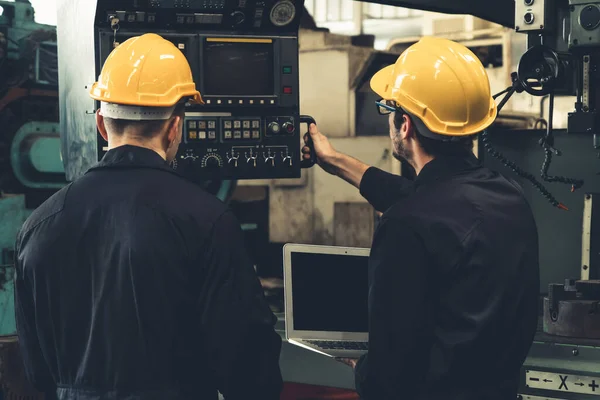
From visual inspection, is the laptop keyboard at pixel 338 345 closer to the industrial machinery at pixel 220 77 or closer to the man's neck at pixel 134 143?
the industrial machinery at pixel 220 77

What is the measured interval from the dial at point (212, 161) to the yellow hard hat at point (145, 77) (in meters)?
0.53

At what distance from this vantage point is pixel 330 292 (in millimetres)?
2158

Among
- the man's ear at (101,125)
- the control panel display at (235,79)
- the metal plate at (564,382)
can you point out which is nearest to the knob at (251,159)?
the control panel display at (235,79)

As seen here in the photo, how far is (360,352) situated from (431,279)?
59 centimetres

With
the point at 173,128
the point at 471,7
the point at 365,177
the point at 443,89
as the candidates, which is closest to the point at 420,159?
the point at 443,89

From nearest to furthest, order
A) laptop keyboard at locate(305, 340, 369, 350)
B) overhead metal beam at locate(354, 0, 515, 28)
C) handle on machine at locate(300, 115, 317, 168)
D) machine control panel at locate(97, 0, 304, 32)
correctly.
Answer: laptop keyboard at locate(305, 340, 369, 350), machine control panel at locate(97, 0, 304, 32), handle on machine at locate(300, 115, 317, 168), overhead metal beam at locate(354, 0, 515, 28)

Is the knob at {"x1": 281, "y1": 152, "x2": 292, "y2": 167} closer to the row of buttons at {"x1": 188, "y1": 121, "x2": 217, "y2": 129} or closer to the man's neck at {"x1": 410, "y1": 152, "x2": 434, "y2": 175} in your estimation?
the row of buttons at {"x1": 188, "y1": 121, "x2": 217, "y2": 129}

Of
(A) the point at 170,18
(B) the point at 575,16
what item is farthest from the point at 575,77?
(A) the point at 170,18

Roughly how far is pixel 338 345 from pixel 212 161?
24.3 inches

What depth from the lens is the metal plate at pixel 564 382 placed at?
6.78 ft

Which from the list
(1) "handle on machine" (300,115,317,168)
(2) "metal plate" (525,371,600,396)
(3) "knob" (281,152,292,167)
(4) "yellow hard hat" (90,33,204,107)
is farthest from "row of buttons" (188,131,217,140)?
(2) "metal plate" (525,371,600,396)

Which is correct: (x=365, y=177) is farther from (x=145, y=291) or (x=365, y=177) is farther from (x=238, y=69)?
(x=145, y=291)

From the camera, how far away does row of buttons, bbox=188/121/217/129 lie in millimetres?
2250

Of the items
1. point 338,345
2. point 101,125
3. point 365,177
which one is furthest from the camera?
point 365,177
